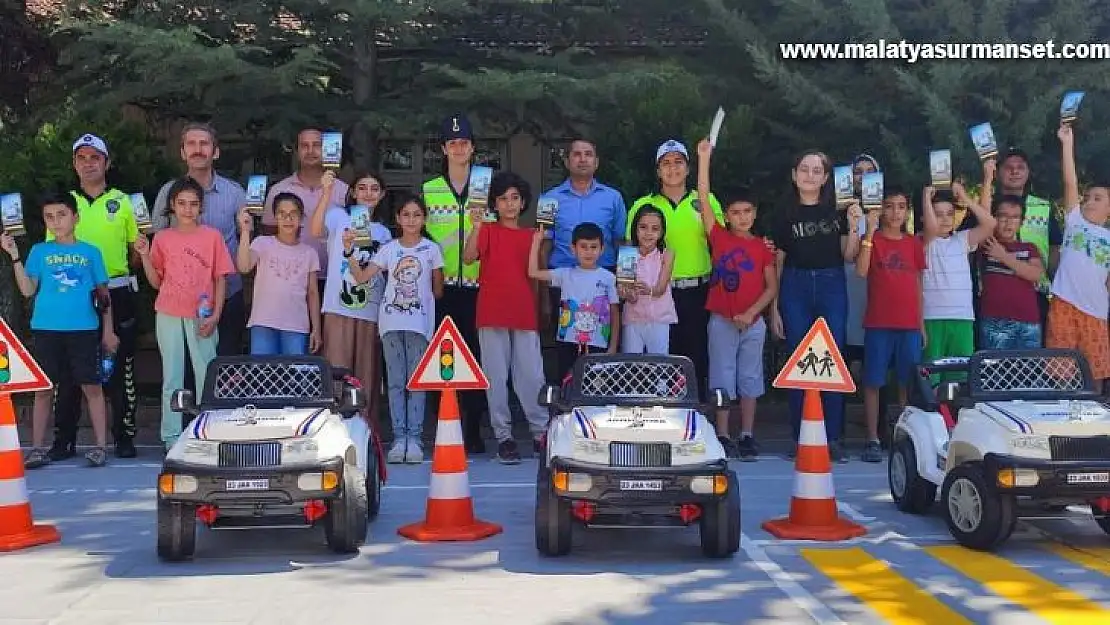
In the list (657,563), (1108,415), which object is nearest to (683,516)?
(657,563)

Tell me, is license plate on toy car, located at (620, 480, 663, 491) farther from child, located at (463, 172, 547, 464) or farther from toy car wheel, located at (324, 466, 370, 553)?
child, located at (463, 172, 547, 464)

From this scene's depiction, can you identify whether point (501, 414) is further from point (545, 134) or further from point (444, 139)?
point (545, 134)

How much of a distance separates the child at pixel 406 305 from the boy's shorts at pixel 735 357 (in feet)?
7.62

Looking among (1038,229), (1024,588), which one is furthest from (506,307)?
(1024,588)

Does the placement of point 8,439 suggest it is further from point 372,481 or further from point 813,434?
point 813,434

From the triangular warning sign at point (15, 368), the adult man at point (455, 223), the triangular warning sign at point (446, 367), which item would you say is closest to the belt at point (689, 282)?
the adult man at point (455, 223)

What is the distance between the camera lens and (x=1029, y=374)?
8312 millimetres

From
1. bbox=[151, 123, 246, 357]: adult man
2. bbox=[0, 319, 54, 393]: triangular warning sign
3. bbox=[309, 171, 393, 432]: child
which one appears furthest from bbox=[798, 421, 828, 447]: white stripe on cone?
bbox=[151, 123, 246, 357]: adult man

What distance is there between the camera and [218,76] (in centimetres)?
1288

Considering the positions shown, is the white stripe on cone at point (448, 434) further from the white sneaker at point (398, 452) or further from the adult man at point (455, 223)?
the adult man at point (455, 223)

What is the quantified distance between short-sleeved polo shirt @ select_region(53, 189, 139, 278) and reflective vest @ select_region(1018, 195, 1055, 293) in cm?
757

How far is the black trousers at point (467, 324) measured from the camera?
1126 cm

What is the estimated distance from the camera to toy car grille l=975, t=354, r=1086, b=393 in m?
8.24

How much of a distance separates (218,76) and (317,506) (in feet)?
21.8
